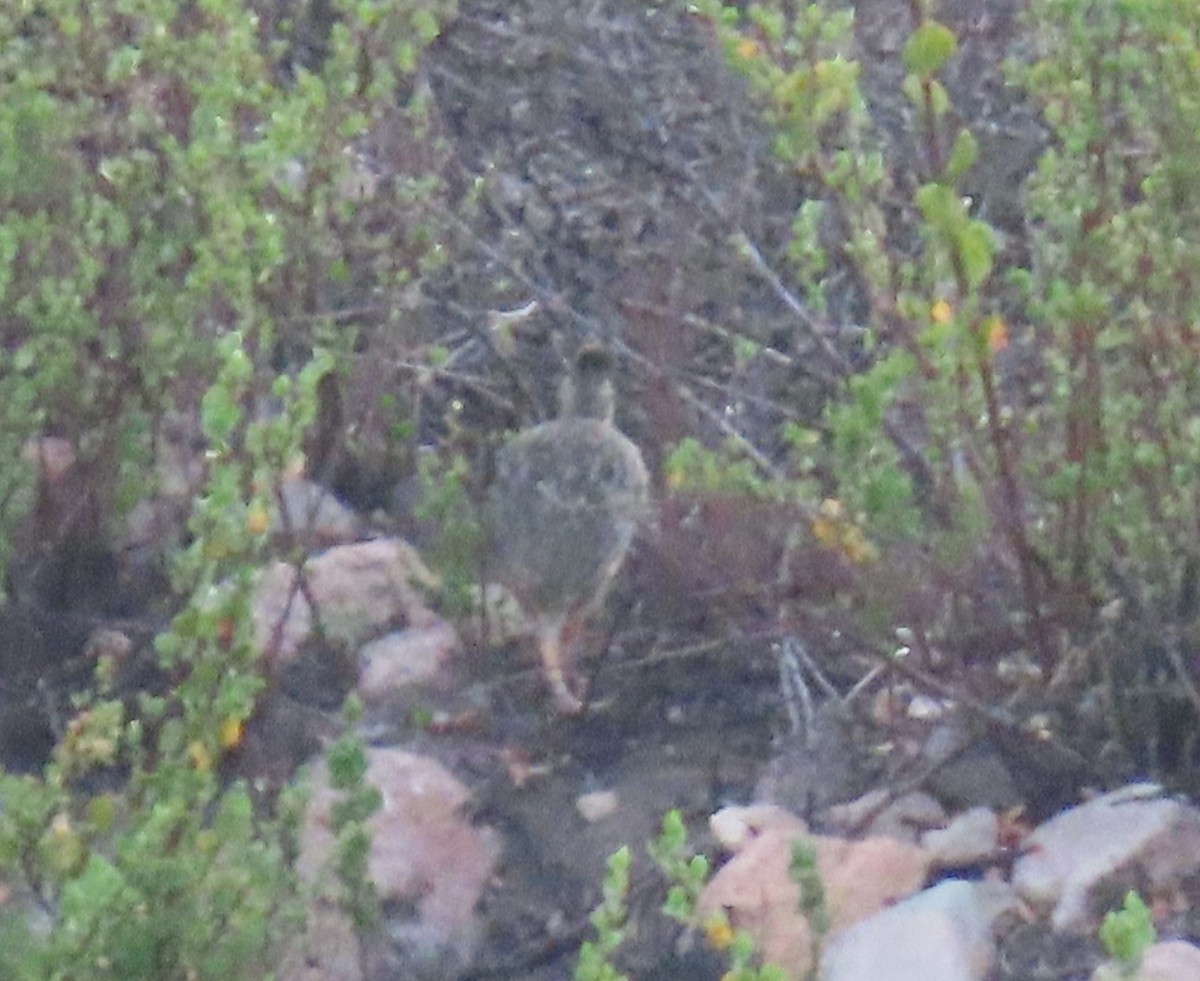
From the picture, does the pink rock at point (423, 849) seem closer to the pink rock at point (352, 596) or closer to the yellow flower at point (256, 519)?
the pink rock at point (352, 596)

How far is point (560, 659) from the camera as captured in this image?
523 centimetres

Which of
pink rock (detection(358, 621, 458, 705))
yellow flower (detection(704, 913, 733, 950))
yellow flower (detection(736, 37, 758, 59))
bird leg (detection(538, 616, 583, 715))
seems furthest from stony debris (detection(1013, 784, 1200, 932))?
pink rock (detection(358, 621, 458, 705))

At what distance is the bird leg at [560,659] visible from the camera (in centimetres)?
506

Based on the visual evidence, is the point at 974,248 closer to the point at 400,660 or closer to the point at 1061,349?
the point at 1061,349

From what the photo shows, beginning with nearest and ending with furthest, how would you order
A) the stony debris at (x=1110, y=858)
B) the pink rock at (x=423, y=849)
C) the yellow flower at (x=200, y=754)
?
Result: the yellow flower at (x=200, y=754)
the stony debris at (x=1110, y=858)
the pink rock at (x=423, y=849)

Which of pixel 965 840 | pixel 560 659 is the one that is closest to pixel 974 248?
pixel 965 840

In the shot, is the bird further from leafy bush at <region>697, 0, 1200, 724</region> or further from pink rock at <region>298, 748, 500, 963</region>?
leafy bush at <region>697, 0, 1200, 724</region>

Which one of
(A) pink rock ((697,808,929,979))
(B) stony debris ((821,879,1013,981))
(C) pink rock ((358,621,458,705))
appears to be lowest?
(C) pink rock ((358,621,458,705))

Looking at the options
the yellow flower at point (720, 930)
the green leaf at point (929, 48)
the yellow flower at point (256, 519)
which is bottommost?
the yellow flower at point (720, 930)

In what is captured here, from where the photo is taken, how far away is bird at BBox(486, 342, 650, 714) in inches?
207

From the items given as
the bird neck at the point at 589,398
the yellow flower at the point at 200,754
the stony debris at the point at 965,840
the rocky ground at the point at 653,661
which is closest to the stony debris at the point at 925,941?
the rocky ground at the point at 653,661

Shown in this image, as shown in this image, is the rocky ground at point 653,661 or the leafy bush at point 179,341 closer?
the leafy bush at point 179,341

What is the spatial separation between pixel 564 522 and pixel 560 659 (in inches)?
13.4

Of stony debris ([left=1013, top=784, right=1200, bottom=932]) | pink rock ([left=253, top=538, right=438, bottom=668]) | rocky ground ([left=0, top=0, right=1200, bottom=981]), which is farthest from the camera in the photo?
pink rock ([left=253, top=538, right=438, bottom=668])
